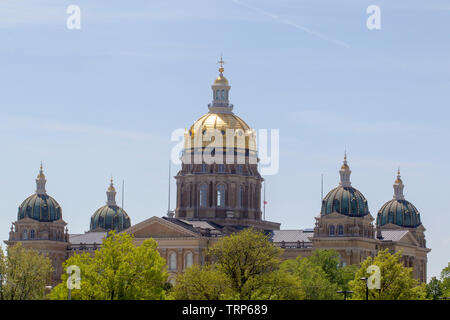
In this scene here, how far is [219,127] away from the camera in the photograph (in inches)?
7466

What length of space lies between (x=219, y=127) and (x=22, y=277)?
6884 cm

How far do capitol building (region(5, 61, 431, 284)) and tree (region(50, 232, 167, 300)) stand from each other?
62418mm

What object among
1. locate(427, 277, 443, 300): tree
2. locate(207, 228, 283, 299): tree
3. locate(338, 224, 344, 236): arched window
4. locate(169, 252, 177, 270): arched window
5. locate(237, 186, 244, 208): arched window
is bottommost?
locate(207, 228, 283, 299): tree

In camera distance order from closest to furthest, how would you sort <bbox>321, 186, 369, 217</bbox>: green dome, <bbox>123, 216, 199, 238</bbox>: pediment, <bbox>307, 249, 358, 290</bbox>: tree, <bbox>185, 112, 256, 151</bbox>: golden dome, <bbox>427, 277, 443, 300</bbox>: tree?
<bbox>307, 249, 358, 290</bbox>: tree → <bbox>427, 277, 443, 300</bbox>: tree → <bbox>321, 186, 369, 217</bbox>: green dome → <bbox>123, 216, 199, 238</bbox>: pediment → <bbox>185, 112, 256, 151</bbox>: golden dome

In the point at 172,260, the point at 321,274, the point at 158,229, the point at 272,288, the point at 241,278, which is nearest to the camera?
the point at 272,288

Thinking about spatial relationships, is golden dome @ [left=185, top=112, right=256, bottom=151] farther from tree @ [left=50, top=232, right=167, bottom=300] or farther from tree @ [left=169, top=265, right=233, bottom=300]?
tree @ [left=169, top=265, right=233, bottom=300]

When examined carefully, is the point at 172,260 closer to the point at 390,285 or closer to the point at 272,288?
the point at 390,285

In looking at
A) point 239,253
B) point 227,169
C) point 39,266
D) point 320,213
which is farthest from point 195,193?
point 239,253

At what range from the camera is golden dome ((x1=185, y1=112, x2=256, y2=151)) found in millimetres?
189000

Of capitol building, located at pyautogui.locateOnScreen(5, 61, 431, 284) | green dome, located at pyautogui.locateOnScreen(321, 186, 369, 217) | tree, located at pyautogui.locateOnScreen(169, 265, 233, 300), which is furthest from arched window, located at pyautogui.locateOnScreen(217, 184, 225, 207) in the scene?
tree, located at pyautogui.locateOnScreen(169, 265, 233, 300)

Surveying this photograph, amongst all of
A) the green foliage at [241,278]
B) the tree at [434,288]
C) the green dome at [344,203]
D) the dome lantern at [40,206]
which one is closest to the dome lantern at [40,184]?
the dome lantern at [40,206]

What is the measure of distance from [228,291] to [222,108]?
284ft

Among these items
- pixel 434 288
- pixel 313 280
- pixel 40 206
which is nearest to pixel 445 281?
pixel 434 288
